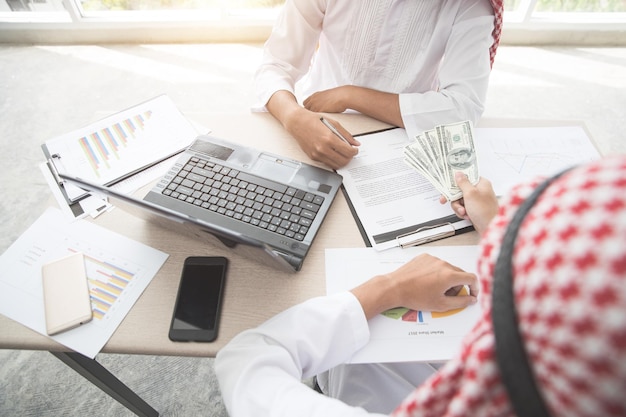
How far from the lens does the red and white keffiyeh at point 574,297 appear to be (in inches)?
9.9

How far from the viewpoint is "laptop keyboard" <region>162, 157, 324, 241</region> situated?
79 cm

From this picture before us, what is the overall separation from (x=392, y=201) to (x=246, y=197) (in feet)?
1.13

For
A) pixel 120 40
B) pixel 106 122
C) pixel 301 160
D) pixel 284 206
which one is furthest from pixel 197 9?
pixel 284 206

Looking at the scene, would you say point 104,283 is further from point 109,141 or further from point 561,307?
point 561,307

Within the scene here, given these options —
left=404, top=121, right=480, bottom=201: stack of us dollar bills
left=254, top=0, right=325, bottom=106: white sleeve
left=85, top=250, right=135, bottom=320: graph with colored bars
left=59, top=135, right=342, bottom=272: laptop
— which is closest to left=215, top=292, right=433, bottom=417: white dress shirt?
left=59, top=135, right=342, bottom=272: laptop

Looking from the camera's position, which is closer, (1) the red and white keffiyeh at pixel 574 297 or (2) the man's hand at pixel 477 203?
(1) the red and white keffiyeh at pixel 574 297

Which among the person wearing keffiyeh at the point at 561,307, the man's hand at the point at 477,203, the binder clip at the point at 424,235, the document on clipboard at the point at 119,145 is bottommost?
the binder clip at the point at 424,235

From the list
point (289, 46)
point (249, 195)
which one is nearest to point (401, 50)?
point (289, 46)

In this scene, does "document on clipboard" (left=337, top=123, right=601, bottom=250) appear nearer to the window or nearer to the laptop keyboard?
the laptop keyboard

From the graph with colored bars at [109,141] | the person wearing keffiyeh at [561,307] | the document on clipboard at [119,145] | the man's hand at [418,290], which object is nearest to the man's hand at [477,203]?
the man's hand at [418,290]

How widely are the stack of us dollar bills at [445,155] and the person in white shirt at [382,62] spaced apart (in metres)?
0.08

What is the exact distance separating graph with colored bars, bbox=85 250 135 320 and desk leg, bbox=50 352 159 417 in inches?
5.2

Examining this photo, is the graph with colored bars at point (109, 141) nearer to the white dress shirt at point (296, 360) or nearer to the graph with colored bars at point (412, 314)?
the white dress shirt at point (296, 360)

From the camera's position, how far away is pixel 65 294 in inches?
28.5
